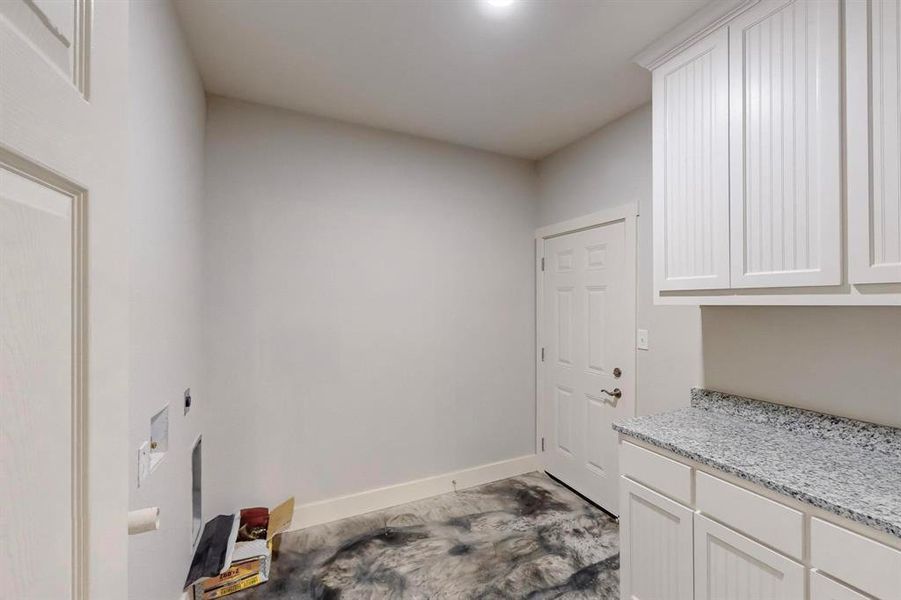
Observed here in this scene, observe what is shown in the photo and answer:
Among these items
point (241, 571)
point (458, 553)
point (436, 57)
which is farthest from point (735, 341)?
point (241, 571)

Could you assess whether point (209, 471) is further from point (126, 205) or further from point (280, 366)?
point (126, 205)

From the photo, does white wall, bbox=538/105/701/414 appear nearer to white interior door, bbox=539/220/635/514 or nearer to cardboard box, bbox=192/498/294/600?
white interior door, bbox=539/220/635/514

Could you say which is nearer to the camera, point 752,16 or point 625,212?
point 752,16

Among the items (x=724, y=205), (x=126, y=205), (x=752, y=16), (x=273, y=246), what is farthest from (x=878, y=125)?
(x=273, y=246)

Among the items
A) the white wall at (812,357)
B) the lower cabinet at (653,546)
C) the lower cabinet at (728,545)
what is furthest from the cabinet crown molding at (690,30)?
the lower cabinet at (653,546)

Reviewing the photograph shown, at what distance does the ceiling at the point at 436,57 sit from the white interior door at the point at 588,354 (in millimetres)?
867

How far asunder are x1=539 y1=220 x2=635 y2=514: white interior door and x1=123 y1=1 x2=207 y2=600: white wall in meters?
2.35

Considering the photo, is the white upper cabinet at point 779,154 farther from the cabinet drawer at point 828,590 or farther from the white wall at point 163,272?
the white wall at point 163,272

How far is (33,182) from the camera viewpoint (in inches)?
14.6

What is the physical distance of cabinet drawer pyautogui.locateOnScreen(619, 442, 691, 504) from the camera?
4.70 ft

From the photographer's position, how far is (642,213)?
2.32 m

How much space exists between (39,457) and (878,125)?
1.99 meters

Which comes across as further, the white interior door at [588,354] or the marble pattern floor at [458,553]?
the white interior door at [588,354]

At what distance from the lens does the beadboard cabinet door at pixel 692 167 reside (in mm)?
1564
